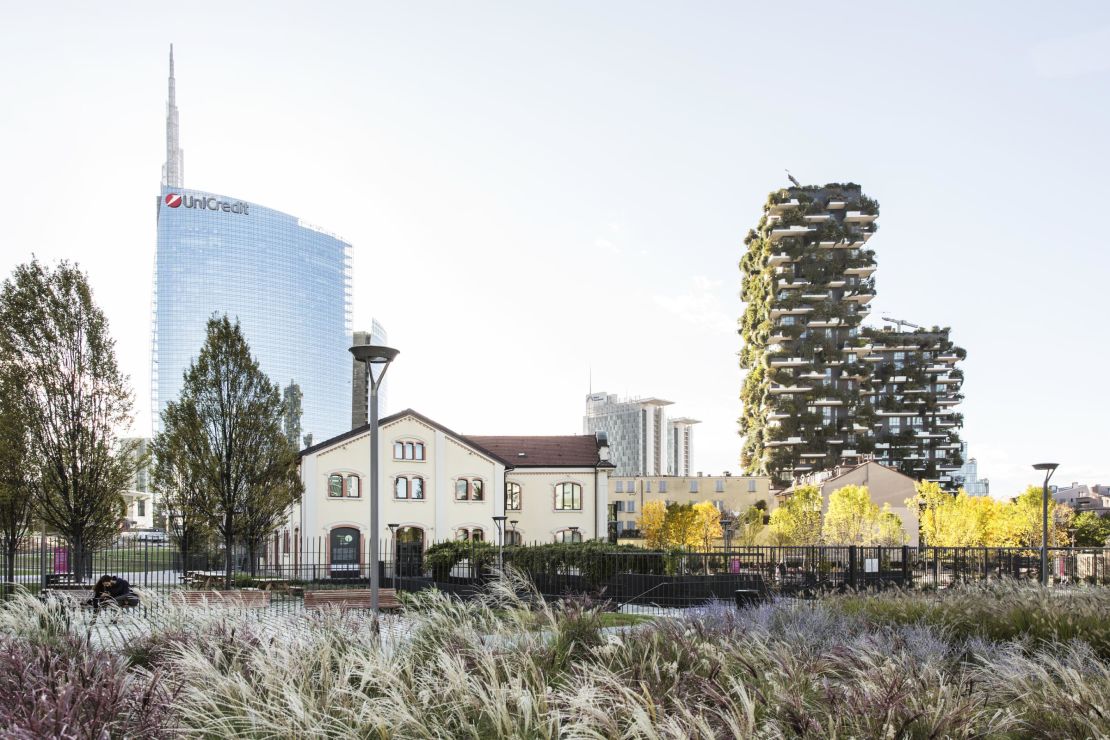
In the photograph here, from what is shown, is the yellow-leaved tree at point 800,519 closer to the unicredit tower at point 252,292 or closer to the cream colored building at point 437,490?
the cream colored building at point 437,490

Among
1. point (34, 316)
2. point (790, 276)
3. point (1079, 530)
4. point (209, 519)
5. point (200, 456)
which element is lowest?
point (1079, 530)

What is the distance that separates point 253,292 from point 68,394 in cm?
12245

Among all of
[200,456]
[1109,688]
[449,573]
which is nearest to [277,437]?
[200,456]

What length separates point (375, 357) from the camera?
13969 millimetres

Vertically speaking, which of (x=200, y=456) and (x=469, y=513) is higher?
(x=200, y=456)

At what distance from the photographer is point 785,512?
63.7 metres

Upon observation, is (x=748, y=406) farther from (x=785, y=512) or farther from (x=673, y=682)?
(x=673, y=682)

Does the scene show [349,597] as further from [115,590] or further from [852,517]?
[852,517]

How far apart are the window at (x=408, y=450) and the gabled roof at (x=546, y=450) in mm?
4382

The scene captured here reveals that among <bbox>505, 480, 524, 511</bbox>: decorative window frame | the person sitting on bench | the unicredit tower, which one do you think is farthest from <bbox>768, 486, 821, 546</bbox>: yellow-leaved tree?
the unicredit tower

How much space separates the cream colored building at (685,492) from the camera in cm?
8562

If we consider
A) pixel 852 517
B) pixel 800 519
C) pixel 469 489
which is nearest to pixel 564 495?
pixel 469 489

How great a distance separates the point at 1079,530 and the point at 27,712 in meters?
72.9

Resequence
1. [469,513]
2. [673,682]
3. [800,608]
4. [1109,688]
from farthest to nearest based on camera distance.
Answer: [469,513] → [800,608] → [673,682] → [1109,688]
